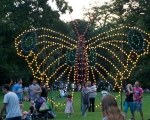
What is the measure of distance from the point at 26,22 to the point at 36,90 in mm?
22261

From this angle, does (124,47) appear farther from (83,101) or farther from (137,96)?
(137,96)

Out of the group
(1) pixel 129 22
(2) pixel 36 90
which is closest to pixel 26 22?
(1) pixel 129 22

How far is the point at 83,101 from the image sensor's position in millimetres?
19891

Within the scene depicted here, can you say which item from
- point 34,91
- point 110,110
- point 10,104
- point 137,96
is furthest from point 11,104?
point 34,91

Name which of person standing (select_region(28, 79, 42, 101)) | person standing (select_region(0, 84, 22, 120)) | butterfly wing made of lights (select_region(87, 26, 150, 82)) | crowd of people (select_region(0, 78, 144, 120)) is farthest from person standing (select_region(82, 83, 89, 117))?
person standing (select_region(0, 84, 22, 120))

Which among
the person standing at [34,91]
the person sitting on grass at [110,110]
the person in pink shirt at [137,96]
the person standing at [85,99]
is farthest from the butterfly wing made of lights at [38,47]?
the person sitting on grass at [110,110]

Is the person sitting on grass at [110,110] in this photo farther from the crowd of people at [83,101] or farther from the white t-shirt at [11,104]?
the white t-shirt at [11,104]

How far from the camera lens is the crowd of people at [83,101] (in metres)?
5.61

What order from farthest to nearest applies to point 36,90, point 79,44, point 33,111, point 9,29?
1. point 9,29
2. point 79,44
3. point 36,90
4. point 33,111

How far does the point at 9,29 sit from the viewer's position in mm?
39469

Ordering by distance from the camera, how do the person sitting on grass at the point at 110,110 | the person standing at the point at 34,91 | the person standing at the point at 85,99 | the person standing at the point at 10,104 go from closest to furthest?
the person sitting on grass at the point at 110,110
the person standing at the point at 10,104
the person standing at the point at 34,91
the person standing at the point at 85,99

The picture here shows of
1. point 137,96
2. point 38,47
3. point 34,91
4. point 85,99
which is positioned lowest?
point 137,96

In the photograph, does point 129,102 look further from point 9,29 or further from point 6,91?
point 9,29

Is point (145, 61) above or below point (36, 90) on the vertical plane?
above
